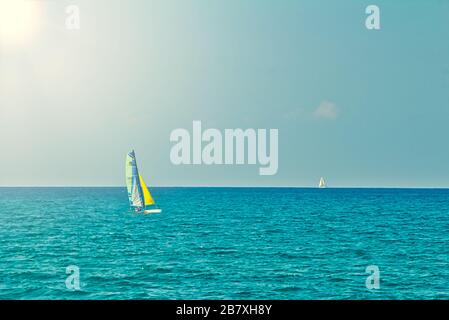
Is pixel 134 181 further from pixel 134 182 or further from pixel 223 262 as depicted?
pixel 223 262

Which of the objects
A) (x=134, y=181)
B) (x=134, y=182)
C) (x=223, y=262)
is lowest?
(x=223, y=262)

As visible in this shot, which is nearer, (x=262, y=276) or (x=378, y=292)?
(x=378, y=292)

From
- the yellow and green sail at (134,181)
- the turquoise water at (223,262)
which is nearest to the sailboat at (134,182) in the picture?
the yellow and green sail at (134,181)

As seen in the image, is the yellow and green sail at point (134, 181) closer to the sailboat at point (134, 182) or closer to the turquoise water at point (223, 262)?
the sailboat at point (134, 182)

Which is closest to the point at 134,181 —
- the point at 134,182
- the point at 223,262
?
the point at 134,182

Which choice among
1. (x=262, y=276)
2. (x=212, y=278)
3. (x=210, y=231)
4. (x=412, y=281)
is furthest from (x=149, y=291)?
(x=210, y=231)

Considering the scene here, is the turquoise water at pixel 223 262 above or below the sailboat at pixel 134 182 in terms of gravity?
below

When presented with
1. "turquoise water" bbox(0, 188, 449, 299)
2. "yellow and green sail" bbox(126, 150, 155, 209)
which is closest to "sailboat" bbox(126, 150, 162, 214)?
"yellow and green sail" bbox(126, 150, 155, 209)

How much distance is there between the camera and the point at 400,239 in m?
60.8

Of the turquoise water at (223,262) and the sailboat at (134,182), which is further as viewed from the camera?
the sailboat at (134,182)

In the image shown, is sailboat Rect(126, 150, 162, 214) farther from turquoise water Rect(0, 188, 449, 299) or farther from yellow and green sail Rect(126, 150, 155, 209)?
turquoise water Rect(0, 188, 449, 299)

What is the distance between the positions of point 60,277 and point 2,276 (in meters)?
4.58
